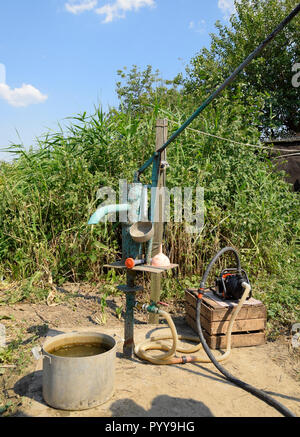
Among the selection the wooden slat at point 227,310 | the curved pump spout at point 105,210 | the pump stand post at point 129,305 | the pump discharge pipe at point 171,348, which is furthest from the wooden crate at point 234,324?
the curved pump spout at point 105,210

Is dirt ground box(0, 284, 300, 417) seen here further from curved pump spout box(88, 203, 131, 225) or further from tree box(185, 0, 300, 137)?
tree box(185, 0, 300, 137)

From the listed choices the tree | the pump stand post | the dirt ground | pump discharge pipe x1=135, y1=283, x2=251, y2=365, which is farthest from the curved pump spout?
the tree

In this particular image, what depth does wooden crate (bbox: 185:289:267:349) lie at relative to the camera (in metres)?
3.03

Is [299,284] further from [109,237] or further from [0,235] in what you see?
A: [0,235]

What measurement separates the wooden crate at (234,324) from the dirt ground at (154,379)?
0.33 ft

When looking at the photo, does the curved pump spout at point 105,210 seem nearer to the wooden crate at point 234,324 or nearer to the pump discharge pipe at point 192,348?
the pump discharge pipe at point 192,348

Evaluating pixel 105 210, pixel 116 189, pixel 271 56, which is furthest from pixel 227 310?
pixel 271 56

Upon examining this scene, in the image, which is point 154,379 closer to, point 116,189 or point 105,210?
point 105,210

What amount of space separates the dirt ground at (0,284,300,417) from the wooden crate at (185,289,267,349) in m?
0.10

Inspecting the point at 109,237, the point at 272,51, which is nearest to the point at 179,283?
the point at 109,237

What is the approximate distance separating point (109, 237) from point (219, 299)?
5.72ft

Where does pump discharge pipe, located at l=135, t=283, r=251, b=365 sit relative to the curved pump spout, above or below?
below

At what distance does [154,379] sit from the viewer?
251 cm

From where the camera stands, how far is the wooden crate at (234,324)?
3.03 metres
